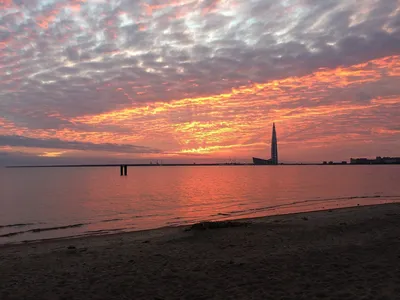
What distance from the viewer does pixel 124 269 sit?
1134cm

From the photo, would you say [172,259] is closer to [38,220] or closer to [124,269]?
[124,269]

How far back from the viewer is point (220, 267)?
11.0 meters

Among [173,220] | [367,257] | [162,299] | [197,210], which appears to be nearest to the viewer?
[162,299]

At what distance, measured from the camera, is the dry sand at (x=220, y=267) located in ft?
28.9

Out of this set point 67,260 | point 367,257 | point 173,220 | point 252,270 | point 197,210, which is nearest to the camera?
point 252,270

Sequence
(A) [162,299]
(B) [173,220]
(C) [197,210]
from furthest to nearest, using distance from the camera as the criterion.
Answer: (C) [197,210] → (B) [173,220] → (A) [162,299]

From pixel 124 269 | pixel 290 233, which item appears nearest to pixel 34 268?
pixel 124 269

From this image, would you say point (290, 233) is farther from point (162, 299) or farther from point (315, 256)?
point (162, 299)

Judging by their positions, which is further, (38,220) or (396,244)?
(38,220)

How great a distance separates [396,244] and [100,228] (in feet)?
63.9

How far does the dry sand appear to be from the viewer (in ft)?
28.9

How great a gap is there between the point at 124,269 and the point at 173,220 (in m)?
16.8

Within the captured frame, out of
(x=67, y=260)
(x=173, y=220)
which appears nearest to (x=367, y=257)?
(x=67, y=260)

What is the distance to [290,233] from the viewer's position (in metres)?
16.9
